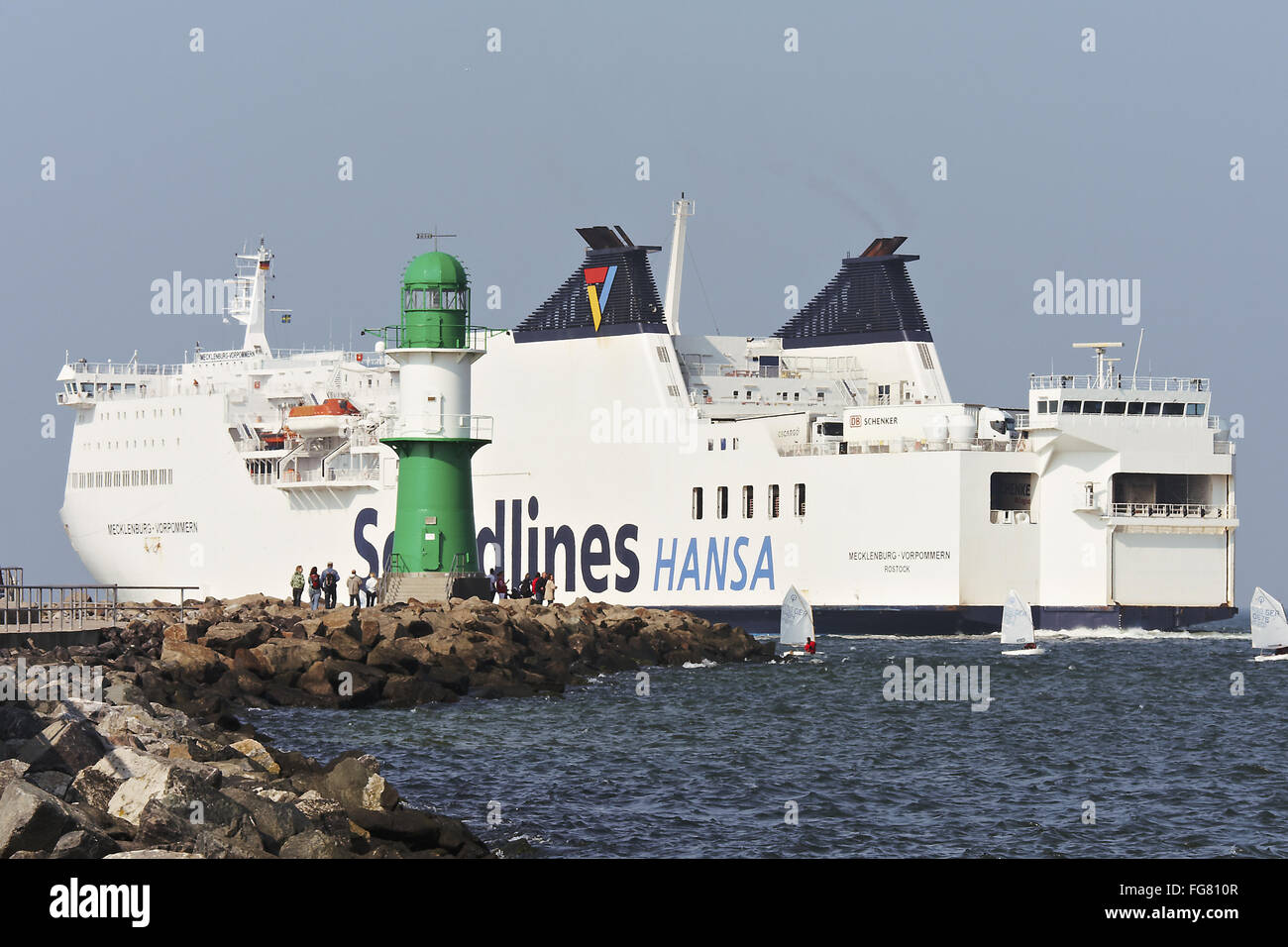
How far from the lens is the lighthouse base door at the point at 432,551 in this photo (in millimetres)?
31656

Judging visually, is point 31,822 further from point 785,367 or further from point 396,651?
point 785,367

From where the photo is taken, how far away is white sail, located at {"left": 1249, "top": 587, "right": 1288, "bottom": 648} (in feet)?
109

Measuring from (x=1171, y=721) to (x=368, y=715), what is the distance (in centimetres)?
1000

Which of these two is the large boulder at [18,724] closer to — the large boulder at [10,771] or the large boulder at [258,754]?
the large boulder at [258,754]

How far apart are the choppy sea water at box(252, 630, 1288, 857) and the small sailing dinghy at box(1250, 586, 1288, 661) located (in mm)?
4197

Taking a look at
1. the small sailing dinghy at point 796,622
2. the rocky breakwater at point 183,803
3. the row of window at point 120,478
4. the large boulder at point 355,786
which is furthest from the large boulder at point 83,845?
the row of window at point 120,478

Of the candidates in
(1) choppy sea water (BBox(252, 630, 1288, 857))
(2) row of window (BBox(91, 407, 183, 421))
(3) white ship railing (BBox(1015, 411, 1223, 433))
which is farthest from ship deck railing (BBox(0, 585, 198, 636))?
(2) row of window (BBox(91, 407, 183, 421))

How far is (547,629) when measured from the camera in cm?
3044

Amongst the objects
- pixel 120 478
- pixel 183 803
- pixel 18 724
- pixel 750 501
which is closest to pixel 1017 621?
pixel 750 501

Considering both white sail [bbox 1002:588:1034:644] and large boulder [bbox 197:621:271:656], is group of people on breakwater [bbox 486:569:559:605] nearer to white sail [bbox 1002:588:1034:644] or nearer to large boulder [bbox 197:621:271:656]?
white sail [bbox 1002:588:1034:644]

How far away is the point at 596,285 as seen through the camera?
42.5 metres

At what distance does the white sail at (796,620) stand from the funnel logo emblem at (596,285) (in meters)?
10.5
